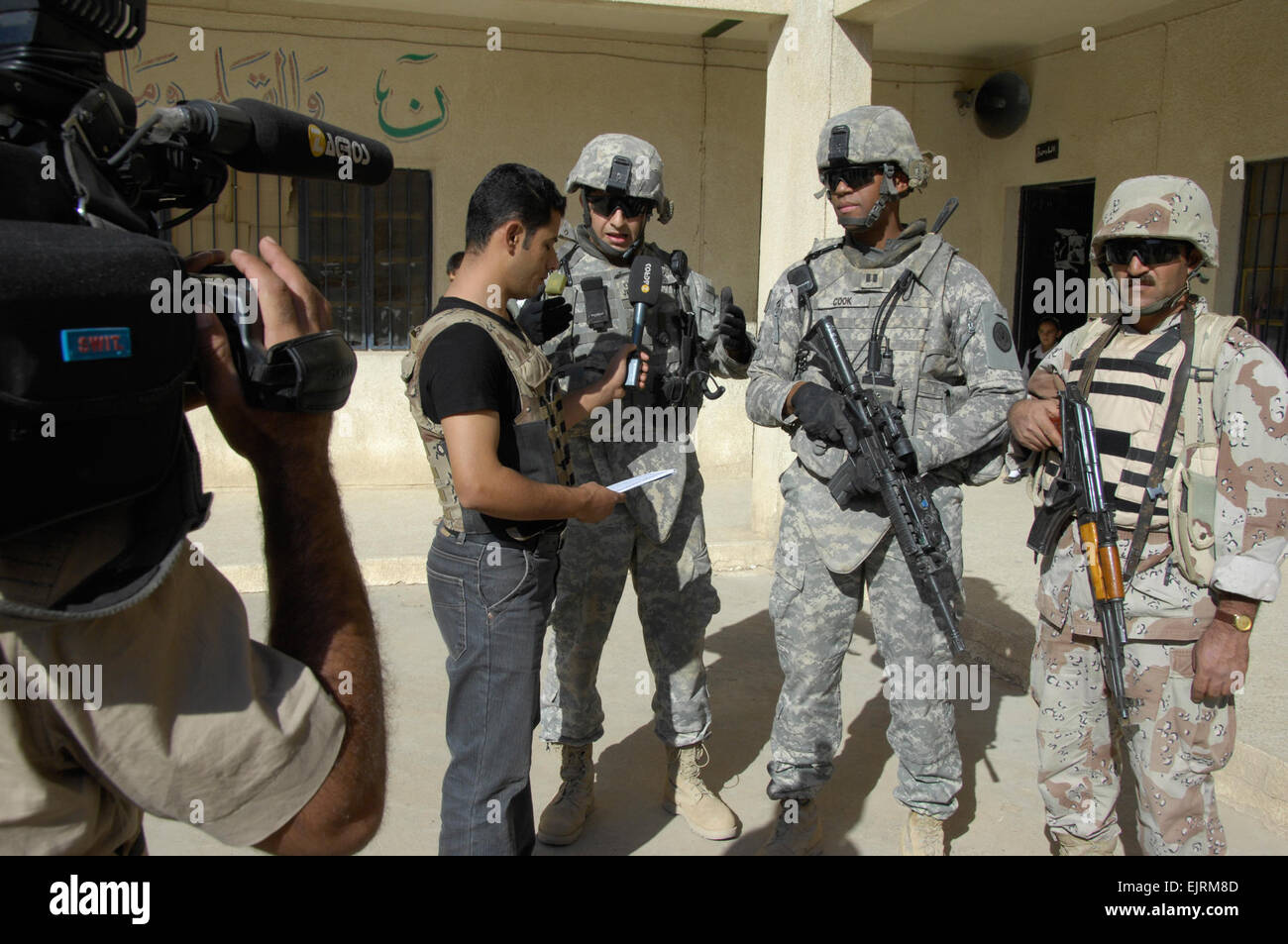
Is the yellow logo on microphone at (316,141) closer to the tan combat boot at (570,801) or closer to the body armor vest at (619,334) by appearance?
the body armor vest at (619,334)

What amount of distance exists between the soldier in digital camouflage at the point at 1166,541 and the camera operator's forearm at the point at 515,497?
4.25ft

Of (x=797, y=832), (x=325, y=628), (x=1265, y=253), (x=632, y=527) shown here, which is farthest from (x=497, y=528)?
(x=1265, y=253)

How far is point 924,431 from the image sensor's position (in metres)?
2.81

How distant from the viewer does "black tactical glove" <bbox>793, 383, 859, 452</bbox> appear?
Result: 2738 millimetres

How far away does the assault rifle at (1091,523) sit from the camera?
2350 millimetres

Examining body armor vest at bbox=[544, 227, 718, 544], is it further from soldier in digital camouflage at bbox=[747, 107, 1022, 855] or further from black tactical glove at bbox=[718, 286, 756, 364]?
soldier in digital camouflage at bbox=[747, 107, 1022, 855]

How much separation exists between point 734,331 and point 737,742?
61.3 inches

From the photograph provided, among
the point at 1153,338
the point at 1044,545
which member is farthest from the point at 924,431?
the point at 1153,338

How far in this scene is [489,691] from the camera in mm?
2238

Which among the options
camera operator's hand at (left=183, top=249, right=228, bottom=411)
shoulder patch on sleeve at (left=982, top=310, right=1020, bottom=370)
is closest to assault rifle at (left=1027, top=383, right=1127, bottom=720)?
shoulder patch on sleeve at (left=982, top=310, right=1020, bottom=370)

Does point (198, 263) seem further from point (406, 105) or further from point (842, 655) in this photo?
point (406, 105)

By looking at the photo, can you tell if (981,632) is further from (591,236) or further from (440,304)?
(440,304)

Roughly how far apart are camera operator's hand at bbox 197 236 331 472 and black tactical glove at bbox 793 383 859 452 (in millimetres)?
1878

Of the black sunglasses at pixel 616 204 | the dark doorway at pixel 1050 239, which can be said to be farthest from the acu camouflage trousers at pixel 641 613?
the dark doorway at pixel 1050 239
